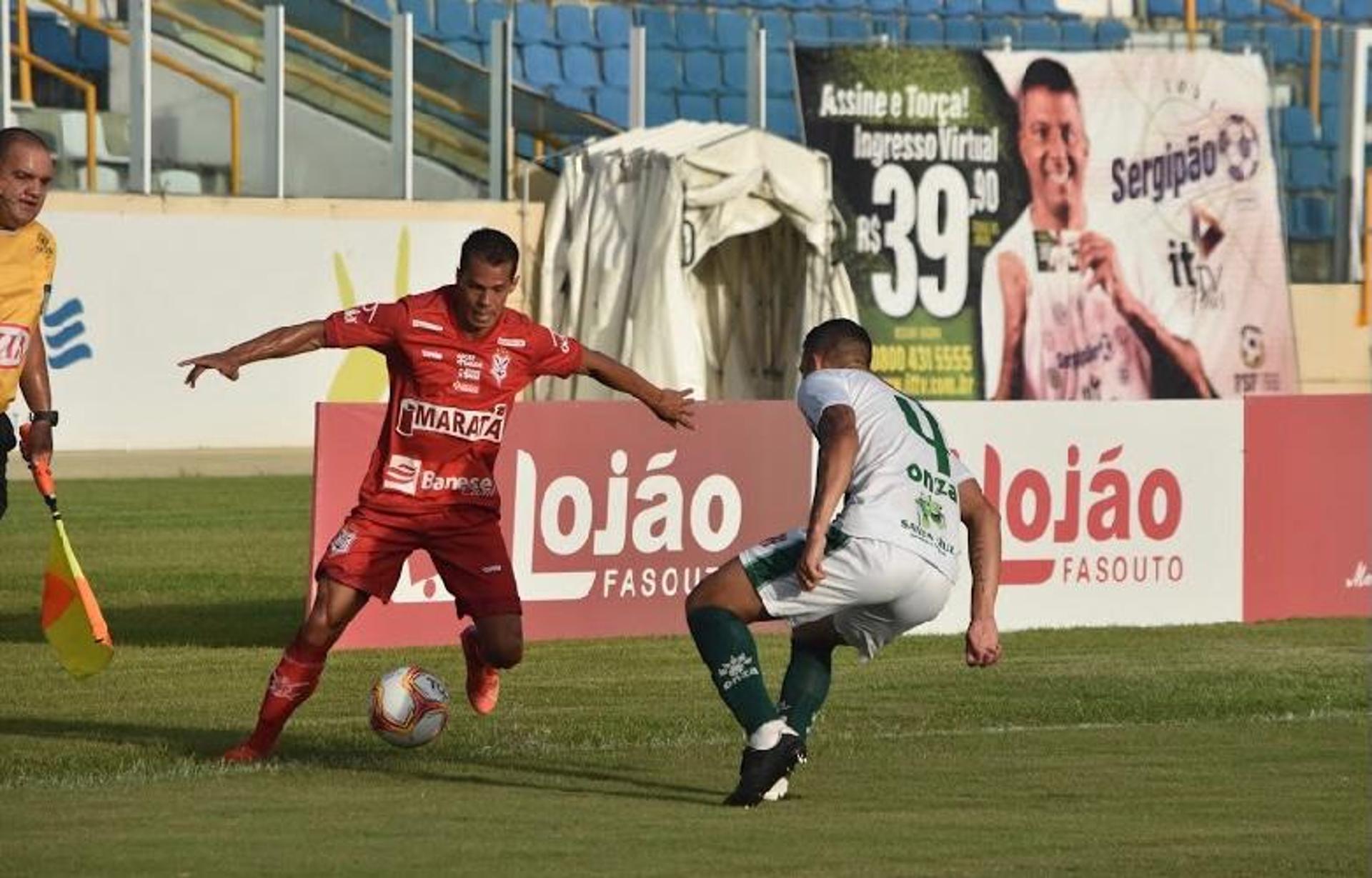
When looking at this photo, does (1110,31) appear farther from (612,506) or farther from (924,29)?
(612,506)

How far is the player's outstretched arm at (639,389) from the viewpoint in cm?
1054

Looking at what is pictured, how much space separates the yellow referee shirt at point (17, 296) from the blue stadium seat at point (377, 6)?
1940 cm

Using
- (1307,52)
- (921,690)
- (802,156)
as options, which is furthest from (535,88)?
(921,690)

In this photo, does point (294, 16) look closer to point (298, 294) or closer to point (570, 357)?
point (298, 294)

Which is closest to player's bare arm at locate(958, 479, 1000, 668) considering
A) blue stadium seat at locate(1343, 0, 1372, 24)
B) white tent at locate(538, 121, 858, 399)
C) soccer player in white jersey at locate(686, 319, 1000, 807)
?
soccer player in white jersey at locate(686, 319, 1000, 807)

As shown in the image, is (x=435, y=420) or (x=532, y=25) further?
(x=532, y=25)

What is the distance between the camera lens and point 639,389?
416 inches

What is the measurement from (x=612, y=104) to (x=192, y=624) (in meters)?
16.9

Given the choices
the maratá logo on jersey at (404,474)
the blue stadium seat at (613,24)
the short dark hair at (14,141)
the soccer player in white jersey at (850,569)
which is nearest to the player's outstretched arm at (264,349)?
the maratá logo on jersey at (404,474)

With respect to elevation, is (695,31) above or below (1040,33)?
below

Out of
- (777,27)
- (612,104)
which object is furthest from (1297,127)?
(612,104)

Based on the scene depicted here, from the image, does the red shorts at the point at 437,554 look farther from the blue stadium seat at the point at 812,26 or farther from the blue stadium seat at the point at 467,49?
the blue stadium seat at the point at 812,26

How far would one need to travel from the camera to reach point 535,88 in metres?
31.0

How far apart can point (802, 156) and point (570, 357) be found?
15.1 metres
